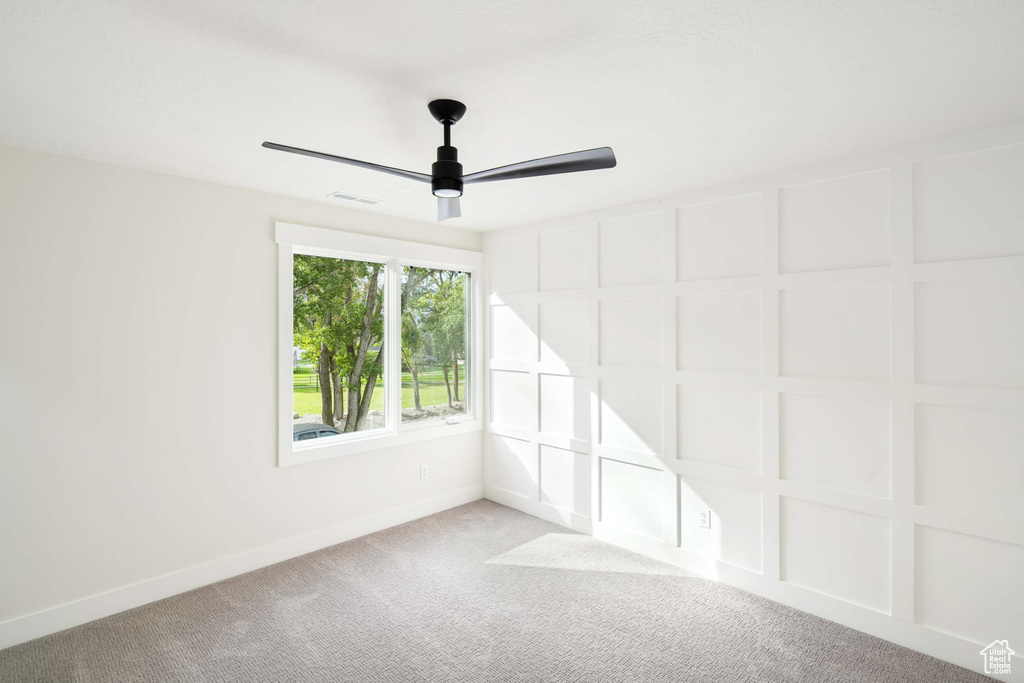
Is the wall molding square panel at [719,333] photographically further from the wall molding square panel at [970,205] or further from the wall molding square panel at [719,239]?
the wall molding square panel at [970,205]

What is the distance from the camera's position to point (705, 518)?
3.22 metres

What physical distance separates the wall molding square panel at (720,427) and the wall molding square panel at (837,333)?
0.32 metres

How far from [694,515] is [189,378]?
131 inches

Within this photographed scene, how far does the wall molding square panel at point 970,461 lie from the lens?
2242 millimetres

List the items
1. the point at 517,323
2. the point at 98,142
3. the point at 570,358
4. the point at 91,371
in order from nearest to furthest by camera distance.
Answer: the point at 98,142 → the point at 91,371 → the point at 570,358 → the point at 517,323

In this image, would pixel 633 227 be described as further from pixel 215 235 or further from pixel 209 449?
pixel 209 449

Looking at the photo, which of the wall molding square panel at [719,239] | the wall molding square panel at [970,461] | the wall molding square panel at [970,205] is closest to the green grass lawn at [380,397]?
the wall molding square panel at [719,239]

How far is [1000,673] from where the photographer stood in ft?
7.34

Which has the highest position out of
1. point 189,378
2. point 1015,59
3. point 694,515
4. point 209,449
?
point 1015,59

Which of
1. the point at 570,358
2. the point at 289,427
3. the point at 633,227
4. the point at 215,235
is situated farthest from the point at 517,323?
the point at 215,235

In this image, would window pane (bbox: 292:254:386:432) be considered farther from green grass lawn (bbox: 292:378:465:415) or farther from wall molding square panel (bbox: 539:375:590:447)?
wall molding square panel (bbox: 539:375:590:447)

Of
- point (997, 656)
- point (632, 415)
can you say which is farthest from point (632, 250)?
point (997, 656)

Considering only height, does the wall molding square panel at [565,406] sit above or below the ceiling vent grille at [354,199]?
below

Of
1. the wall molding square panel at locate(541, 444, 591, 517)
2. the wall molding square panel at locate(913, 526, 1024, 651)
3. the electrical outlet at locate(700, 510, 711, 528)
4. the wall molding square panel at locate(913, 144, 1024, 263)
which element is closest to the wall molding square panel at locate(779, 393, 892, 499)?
the wall molding square panel at locate(913, 526, 1024, 651)
